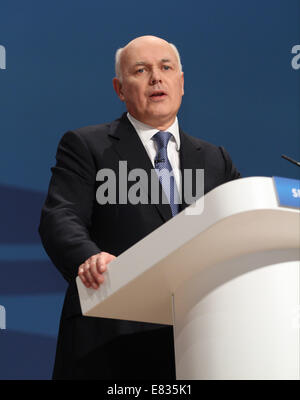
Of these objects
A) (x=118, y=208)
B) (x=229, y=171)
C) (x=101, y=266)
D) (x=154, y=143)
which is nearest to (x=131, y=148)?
(x=154, y=143)

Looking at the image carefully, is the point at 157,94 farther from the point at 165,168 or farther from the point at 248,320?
the point at 248,320

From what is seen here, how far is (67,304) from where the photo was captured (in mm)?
1529

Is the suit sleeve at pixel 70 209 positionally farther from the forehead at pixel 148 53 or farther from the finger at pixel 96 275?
the forehead at pixel 148 53

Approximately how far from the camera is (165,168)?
1.63 m

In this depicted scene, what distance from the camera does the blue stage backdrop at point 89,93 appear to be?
2.25 metres

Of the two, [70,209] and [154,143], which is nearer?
[70,209]

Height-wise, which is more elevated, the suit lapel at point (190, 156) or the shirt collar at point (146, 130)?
the shirt collar at point (146, 130)

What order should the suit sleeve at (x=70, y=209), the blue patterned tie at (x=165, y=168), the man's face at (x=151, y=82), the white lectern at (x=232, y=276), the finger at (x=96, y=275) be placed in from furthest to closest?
the man's face at (x=151, y=82)
the blue patterned tie at (x=165, y=168)
the suit sleeve at (x=70, y=209)
the finger at (x=96, y=275)
the white lectern at (x=232, y=276)

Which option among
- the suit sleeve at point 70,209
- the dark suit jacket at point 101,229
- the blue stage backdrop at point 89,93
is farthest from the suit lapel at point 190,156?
the blue stage backdrop at point 89,93

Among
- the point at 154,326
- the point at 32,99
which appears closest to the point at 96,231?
the point at 154,326

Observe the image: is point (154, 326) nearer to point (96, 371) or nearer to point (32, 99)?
point (96, 371)

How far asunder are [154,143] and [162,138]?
0.03m

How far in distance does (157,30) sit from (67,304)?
1.35 m

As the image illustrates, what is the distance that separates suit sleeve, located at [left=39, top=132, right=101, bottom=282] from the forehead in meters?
0.32
